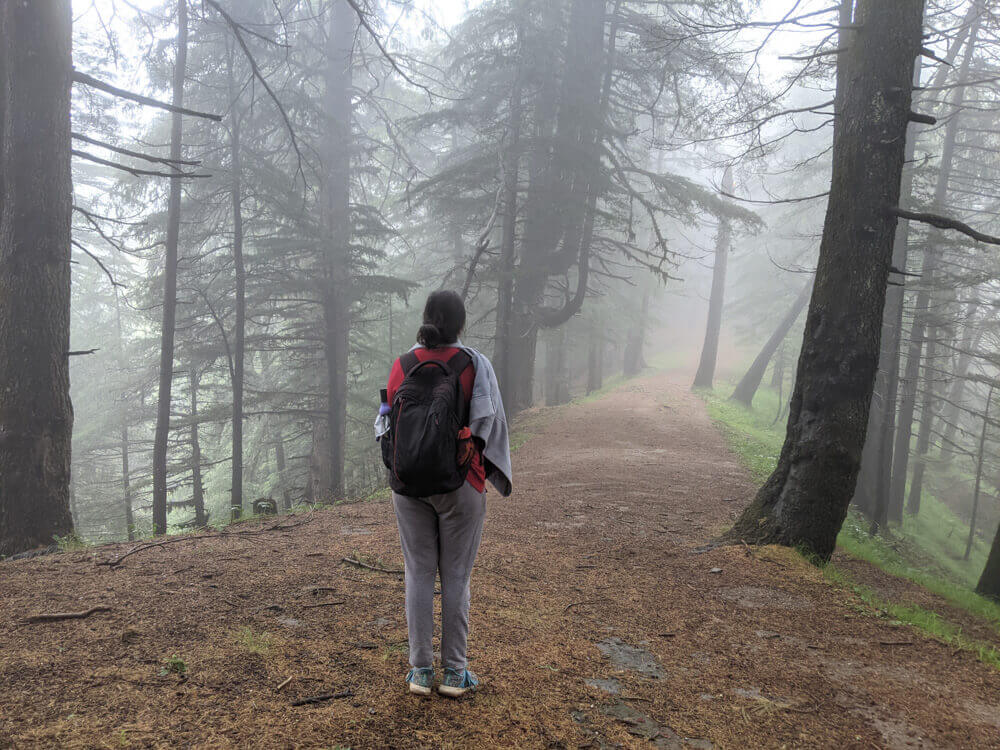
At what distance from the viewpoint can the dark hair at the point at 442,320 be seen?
301 centimetres

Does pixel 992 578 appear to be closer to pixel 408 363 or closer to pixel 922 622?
pixel 922 622

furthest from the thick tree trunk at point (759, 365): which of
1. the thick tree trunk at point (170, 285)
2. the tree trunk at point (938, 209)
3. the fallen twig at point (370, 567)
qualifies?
the fallen twig at point (370, 567)

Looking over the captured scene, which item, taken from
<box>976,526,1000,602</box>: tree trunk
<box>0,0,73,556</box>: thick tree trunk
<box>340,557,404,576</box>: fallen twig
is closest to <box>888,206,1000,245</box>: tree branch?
<box>976,526,1000,602</box>: tree trunk

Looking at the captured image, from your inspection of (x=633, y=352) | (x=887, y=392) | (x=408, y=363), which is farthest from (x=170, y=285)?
(x=633, y=352)

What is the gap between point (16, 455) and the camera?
5.96 m

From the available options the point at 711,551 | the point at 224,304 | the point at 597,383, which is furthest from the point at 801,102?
the point at 711,551

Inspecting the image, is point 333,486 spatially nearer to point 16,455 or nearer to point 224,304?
point 224,304

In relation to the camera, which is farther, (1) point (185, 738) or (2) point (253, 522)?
(2) point (253, 522)

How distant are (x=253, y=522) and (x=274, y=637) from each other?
389cm

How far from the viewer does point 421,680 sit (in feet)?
9.91

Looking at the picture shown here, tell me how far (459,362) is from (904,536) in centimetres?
1737

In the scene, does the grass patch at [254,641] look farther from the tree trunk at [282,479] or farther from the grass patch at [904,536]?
the tree trunk at [282,479]

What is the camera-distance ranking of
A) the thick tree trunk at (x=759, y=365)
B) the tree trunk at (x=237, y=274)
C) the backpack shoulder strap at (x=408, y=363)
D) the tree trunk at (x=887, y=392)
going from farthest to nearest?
1. the thick tree trunk at (x=759, y=365)
2. the tree trunk at (x=237, y=274)
3. the tree trunk at (x=887, y=392)
4. the backpack shoulder strap at (x=408, y=363)

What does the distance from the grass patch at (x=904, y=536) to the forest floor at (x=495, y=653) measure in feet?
4.83
